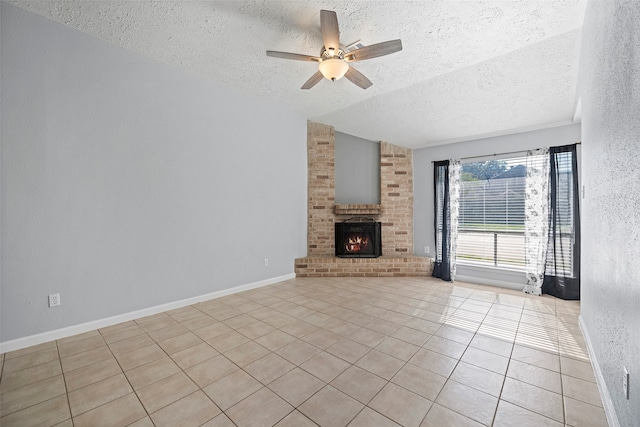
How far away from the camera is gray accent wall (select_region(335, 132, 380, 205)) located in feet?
17.0

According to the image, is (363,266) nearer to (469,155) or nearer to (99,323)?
(469,155)

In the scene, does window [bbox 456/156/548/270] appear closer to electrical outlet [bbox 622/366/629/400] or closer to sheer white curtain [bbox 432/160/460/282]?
sheer white curtain [bbox 432/160/460/282]

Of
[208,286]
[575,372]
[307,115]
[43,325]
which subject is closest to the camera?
[575,372]

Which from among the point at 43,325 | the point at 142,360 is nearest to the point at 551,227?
the point at 142,360

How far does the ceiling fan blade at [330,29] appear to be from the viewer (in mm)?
1901

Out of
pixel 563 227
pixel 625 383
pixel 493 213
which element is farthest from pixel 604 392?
pixel 493 213

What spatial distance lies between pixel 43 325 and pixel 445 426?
3.12 meters

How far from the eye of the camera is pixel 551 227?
3.63m

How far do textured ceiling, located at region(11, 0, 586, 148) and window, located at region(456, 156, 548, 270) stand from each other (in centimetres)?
76

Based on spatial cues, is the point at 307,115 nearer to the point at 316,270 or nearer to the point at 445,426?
the point at 316,270

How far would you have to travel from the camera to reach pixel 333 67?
Answer: 92.0 inches

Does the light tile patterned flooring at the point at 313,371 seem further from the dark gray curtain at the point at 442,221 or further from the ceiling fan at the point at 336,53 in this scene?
the ceiling fan at the point at 336,53

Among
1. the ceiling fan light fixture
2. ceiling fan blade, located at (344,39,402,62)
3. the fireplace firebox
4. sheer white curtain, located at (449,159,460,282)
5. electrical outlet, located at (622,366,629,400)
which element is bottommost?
electrical outlet, located at (622,366,629,400)

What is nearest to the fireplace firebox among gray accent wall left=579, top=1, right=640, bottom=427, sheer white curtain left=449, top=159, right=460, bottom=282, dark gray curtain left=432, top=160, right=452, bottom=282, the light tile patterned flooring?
dark gray curtain left=432, top=160, right=452, bottom=282
